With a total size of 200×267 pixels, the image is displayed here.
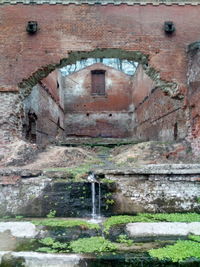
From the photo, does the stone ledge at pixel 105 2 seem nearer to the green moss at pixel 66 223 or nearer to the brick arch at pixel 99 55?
the brick arch at pixel 99 55

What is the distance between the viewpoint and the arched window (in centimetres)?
2223

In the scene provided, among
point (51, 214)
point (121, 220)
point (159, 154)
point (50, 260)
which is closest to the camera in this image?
point (50, 260)

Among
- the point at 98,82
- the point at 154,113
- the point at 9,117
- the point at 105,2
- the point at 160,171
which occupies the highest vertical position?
the point at 98,82

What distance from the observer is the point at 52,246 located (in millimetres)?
4977

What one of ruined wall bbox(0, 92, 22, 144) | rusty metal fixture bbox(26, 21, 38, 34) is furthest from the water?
rusty metal fixture bbox(26, 21, 38, 34)

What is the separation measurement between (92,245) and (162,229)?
5.27 ft

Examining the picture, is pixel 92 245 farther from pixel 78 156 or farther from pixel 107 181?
pixel 78 156

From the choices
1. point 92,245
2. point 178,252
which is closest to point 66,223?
point 92,245

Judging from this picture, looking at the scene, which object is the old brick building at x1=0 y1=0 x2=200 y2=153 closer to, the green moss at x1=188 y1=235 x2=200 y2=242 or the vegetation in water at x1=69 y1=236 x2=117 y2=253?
the green moss at x1=188 y1=235 x2=200 y2=242

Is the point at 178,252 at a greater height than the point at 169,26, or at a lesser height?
lesser

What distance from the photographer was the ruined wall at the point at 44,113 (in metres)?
12.6

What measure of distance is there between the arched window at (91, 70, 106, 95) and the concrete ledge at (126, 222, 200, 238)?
16.9 meters

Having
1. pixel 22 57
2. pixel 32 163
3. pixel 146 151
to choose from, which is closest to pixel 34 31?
pixel 22 57

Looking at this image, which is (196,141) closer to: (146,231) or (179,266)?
(146,231)
